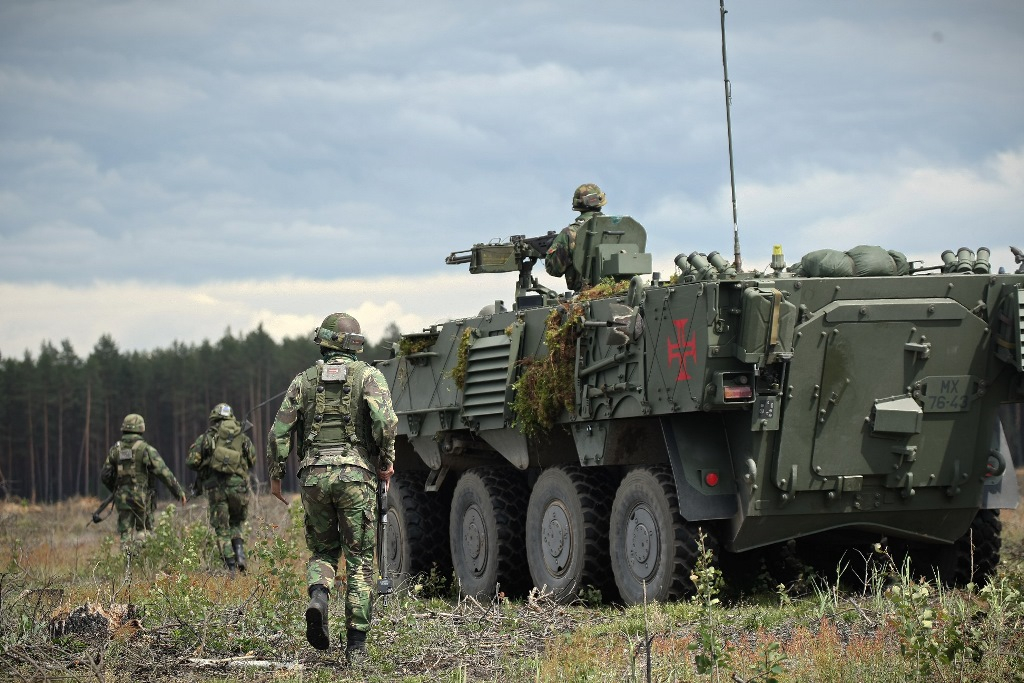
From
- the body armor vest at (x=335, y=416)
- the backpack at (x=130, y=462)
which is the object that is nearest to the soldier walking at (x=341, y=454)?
the body armor vest at (x=335, y=416)

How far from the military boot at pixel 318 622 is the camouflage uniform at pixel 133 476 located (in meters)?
10.2

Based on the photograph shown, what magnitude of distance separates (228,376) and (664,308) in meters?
48.0

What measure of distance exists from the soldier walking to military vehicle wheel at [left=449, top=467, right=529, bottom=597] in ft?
13.9

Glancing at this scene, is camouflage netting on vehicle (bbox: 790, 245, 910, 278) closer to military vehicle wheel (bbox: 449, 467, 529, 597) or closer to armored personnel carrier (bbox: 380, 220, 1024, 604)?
armored personnel carrier (bbox: 380, 220, 1024, 604)

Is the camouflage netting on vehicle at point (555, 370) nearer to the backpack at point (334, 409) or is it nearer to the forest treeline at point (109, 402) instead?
the backpack at point (334, 409)

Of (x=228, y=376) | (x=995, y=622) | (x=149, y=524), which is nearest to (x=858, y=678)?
(x=995, y=622)

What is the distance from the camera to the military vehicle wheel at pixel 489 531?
13406 mm

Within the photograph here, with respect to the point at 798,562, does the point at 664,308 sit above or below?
above

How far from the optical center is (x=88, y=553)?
67.2 ft

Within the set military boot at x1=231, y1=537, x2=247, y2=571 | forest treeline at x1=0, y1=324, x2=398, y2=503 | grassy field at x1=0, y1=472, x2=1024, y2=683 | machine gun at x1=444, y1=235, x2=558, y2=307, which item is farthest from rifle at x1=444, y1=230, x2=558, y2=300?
forest treeline at x1=0, y1=324, x2=398, y2=503

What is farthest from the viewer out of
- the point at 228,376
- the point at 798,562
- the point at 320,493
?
the point at 228,376

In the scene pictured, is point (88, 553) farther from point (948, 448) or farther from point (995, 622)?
point (995, 622)

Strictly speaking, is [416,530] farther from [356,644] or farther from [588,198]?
[356,644]

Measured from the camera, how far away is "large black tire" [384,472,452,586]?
1519cm
